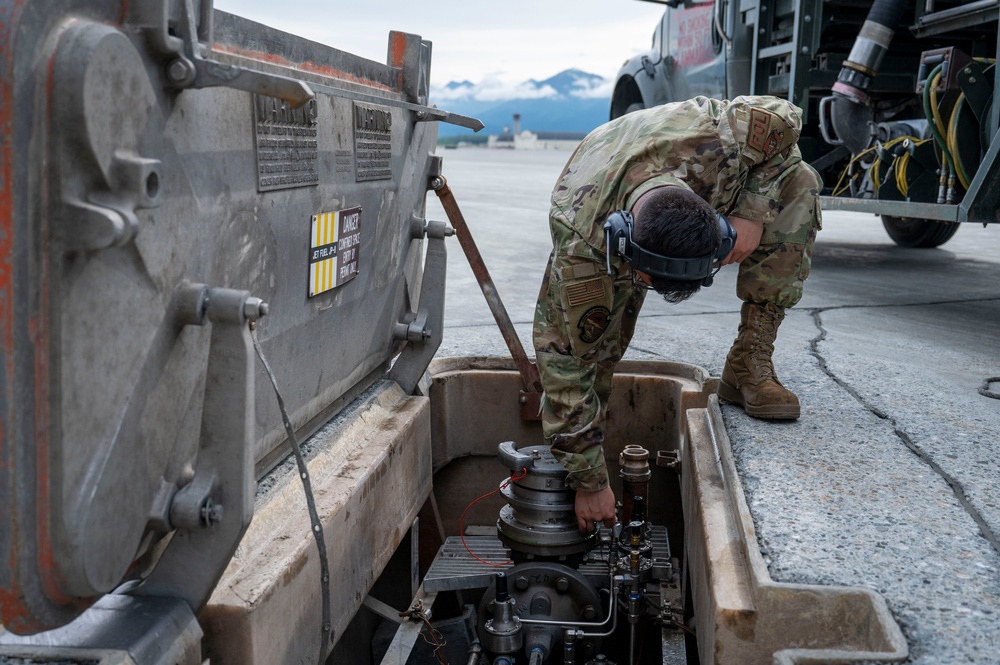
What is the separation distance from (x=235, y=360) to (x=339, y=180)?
0.90 meters

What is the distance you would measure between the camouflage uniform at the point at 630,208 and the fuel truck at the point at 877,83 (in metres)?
1.97

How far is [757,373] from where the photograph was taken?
2816 mm

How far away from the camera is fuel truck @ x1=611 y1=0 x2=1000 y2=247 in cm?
445

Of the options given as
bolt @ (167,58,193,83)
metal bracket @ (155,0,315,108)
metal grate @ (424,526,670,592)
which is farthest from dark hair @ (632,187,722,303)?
metal grate @ (424,526,670,592)

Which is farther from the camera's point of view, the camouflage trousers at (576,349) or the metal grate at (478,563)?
the metal grate at (478,563)

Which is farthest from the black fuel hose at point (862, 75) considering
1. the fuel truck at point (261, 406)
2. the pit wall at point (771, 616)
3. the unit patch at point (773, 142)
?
the pit wall at point (771, 616)

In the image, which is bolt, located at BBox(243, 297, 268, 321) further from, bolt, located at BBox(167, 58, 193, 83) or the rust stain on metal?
the rust stain on metal

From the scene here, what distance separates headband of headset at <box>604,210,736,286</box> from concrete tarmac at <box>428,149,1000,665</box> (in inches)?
21.4

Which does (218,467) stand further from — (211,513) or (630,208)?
(630,208)

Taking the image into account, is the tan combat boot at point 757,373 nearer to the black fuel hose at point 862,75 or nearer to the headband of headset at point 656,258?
the headband of headset at point 656,258

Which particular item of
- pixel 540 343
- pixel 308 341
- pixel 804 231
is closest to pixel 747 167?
pixel 804 231

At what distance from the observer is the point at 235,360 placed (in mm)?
1594

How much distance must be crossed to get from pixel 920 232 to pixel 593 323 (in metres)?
6.31

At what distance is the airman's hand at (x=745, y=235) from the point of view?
8.55 feet
